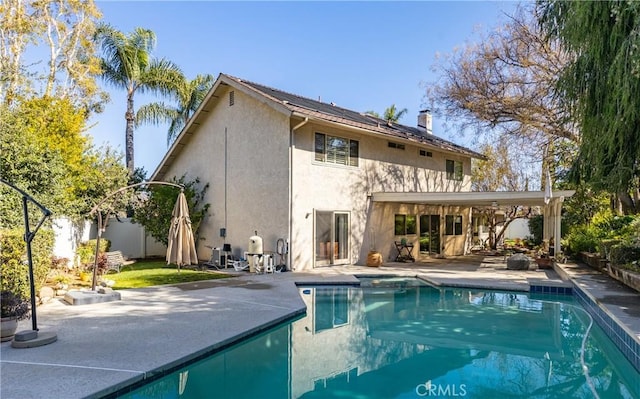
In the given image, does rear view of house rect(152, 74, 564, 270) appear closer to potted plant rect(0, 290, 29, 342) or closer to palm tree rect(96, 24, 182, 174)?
palm tree rect(96, 24, 182, 174)

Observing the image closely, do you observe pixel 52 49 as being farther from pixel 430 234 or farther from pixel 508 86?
pixel 508 86

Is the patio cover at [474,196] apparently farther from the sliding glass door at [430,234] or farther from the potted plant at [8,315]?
the potted plant at [8,315]

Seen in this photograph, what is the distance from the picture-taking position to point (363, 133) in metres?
16.9

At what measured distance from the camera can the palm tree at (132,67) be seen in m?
22.9

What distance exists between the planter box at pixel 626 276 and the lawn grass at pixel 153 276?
11100 mm

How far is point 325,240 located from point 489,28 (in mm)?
10509

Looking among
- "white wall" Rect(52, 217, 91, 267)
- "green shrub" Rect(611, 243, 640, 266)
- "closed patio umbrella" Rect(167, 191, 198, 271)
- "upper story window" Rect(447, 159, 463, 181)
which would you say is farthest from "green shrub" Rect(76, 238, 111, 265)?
"upper story window" Rect(447, 159, 463, 181)

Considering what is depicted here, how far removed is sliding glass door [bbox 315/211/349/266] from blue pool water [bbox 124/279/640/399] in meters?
5.32

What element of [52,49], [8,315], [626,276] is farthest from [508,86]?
[52,49]

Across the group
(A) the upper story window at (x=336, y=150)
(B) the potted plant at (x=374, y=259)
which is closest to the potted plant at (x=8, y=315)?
(A) the upper story window at (x=336, y=150)

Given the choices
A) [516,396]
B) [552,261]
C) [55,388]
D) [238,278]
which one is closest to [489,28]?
[552,261]

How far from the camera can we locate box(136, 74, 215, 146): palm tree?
25391 mm

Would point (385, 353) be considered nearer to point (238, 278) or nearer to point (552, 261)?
point (238, 278)

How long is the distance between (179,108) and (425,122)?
15463 millimetres
